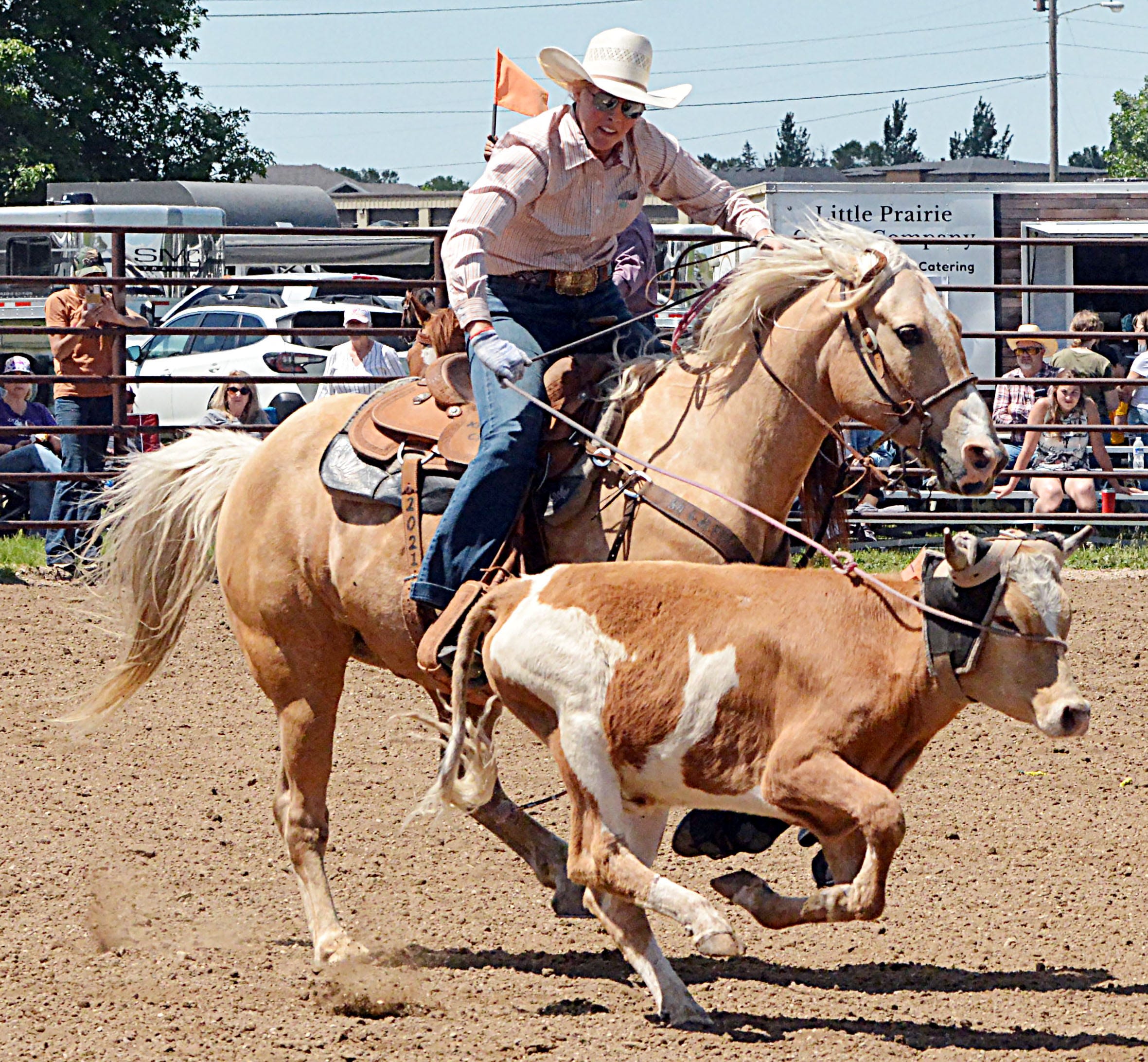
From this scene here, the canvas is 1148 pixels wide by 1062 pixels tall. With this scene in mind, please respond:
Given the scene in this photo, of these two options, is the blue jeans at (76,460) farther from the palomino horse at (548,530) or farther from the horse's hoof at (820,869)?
the horse's hoof at (820,869)

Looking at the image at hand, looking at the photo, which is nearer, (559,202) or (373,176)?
(559,202)

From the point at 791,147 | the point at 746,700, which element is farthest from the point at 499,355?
the point at 791,147

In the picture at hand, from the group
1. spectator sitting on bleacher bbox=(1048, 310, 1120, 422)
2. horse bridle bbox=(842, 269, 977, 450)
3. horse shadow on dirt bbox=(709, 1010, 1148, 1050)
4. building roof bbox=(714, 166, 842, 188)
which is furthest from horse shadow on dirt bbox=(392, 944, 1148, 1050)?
building roof bbox=(714, 166, 842, 188)

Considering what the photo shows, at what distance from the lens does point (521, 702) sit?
3.95 metres

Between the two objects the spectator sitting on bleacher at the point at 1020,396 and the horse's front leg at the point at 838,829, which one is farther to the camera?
the spectator sitting on bleacher at the point at 1020,396

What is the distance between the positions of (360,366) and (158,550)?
17.4 feet

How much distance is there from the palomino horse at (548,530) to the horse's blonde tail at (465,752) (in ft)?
1.44

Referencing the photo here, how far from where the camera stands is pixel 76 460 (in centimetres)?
1064

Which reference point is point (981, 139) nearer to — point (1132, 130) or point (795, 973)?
point (1132, 130)

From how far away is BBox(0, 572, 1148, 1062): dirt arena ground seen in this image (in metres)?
3.91

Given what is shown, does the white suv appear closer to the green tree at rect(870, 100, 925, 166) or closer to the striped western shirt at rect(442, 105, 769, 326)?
the striped western shirt at rect(442, 105, 769, 326)

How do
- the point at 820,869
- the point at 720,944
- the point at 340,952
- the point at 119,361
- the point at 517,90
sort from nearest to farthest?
the point at 720,944, the point at 820,869, the point at 340,952, the point at 517,90, the point at 119,361

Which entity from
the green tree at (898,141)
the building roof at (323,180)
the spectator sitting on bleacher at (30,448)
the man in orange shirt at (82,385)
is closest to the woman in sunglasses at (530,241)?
the man in orange shirt at (82,385)

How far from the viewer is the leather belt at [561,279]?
4.65m
